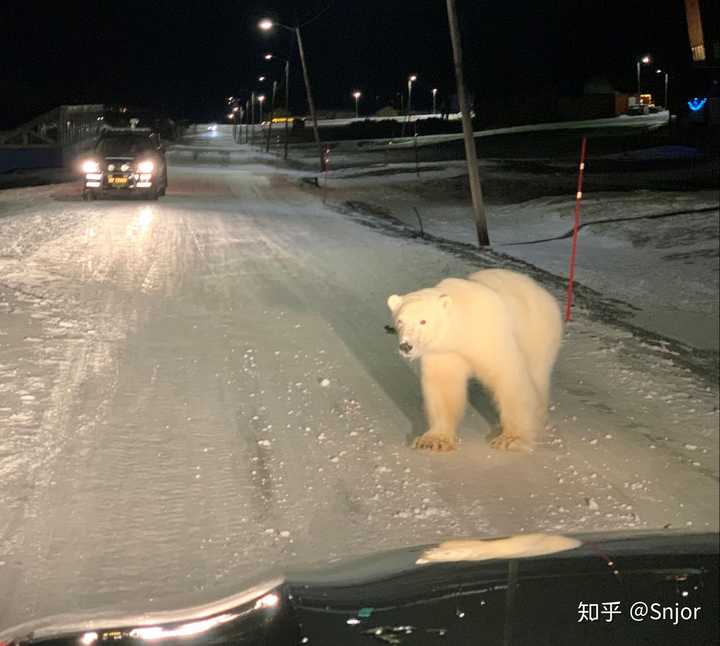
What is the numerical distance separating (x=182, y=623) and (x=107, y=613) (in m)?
0.68

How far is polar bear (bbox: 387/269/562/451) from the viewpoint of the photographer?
607cm

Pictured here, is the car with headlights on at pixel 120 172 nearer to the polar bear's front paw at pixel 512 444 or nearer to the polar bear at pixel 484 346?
the polar bear at pixel 484 346

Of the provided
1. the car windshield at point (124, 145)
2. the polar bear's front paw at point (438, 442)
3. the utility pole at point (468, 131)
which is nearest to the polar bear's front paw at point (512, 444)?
the polar bear's front paw at point (438, 442)

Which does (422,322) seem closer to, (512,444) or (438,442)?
(438,442)

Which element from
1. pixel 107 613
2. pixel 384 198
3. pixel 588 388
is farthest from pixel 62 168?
pixel 107 613

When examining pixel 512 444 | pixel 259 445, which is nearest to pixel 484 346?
pixel 512 444

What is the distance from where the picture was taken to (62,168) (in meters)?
47.6

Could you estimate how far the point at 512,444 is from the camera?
6.77 meters

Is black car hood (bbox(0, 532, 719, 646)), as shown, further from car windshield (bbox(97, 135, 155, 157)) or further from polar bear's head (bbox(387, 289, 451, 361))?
car windshield (bbox(97, 135, 155, 157))

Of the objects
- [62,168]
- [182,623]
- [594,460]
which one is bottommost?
[594,460]

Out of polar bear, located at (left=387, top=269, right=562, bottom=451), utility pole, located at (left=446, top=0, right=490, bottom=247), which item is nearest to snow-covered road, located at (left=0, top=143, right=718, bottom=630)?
polar bear, located at (left=387, top=269, right=562, bottom=451)

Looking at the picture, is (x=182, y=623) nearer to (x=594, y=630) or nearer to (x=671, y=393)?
(x=594, y=630)

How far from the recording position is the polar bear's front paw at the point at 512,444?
22.2 ft

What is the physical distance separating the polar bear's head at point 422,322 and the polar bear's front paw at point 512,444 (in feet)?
3.50
